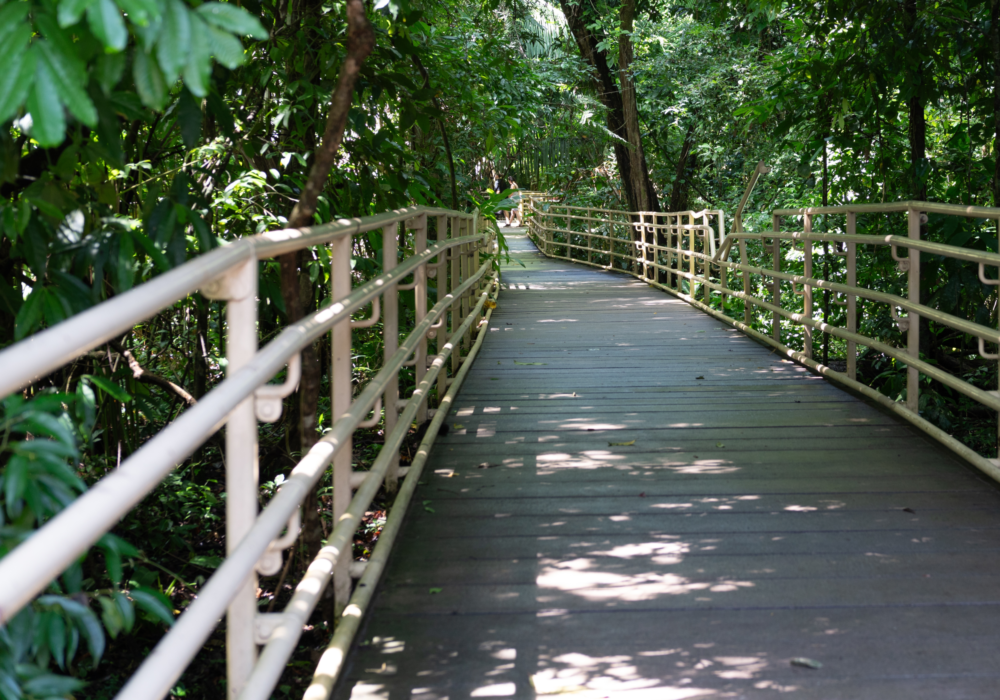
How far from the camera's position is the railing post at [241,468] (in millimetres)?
1620

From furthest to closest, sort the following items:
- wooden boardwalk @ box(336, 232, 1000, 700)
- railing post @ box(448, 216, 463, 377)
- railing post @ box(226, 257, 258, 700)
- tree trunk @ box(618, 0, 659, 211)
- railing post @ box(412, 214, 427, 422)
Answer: tree trunk @ box(618, 0, 659, 211) < railing post @ box(448, 216, 463, 377) < railing post @ box(412, 214, 427, 422) < wooden boardwalk @ box(336, 232, 1000, 700) < railing post @ box(226, 257, 258, 700)

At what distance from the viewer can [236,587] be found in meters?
1.46

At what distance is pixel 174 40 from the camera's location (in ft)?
3.70

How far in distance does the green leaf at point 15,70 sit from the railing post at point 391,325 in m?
2.08

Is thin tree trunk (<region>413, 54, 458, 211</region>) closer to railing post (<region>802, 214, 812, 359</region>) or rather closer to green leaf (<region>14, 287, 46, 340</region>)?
green leaf (<region>14, 287, 46, 340</region>)

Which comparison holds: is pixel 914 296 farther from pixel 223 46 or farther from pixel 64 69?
pixel 64 69

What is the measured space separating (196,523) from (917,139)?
4.73 metres

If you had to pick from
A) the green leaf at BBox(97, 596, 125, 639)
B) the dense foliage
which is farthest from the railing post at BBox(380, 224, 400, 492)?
the green leaf at BBox(97, 596, 125, 639)

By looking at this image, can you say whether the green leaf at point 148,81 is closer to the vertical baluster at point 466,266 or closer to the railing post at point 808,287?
the vertical baluster at point 466,266

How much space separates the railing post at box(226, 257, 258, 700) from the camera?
1.62 metres

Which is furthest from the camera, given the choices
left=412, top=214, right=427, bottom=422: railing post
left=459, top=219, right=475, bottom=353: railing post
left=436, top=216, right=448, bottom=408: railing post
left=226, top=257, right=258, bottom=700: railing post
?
left=459, top=219, right=475, bottom=353: railing post

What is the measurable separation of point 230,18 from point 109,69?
263 mm

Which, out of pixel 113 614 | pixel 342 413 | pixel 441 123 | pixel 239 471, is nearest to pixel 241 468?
pixel 239 471

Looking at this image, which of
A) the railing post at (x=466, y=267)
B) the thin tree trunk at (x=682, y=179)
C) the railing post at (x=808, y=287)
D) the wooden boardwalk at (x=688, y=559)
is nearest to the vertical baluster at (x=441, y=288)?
the wooden boardwalk at (x=688, y=559)
